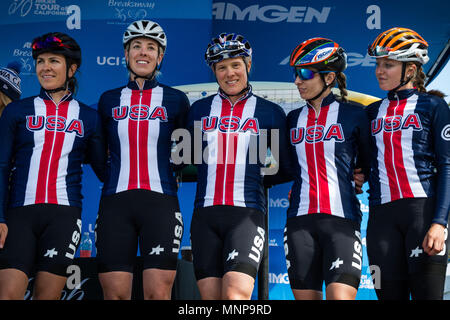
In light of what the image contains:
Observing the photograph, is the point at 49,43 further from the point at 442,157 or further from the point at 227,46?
the point at 442,157

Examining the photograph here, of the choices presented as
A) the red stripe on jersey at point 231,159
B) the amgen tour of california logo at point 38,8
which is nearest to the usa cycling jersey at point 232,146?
the red stripe on jersey at point 231,159

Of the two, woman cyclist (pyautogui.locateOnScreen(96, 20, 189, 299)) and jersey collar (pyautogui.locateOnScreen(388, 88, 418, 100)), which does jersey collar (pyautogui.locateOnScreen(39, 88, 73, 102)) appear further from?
jersey collar (pyautogui.locateOnScreen(388, 88, 418, 100))

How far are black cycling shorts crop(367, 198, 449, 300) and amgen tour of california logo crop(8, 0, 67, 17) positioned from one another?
3726 mm

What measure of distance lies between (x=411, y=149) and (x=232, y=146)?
1.01 metres

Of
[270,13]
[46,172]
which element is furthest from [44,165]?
[270,13]

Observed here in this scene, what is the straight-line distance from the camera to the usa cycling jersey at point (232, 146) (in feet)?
10.8

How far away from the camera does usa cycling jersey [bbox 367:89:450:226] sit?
3.28m

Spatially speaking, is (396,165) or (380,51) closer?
(396,165)

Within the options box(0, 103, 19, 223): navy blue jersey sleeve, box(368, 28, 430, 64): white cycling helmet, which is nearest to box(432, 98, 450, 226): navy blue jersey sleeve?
box(368, 28, 430, 64): white cycling helmet

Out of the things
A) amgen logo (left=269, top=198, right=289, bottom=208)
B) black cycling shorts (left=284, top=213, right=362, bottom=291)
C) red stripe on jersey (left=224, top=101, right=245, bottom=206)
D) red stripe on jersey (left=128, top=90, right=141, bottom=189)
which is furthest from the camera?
amgen logo (left=269, top=198, right=289, bottom=208)

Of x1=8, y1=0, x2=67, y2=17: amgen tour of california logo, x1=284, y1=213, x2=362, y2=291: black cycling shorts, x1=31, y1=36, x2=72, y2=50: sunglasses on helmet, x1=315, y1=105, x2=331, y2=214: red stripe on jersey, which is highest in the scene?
x1=8, y1=0, x2=67, y2=17: amgen tour of california logo

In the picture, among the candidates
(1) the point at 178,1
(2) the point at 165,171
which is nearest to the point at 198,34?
(1) the point at 178,1

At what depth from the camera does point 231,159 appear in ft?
11.0

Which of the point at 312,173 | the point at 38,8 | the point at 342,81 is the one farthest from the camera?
the point at 38,8
